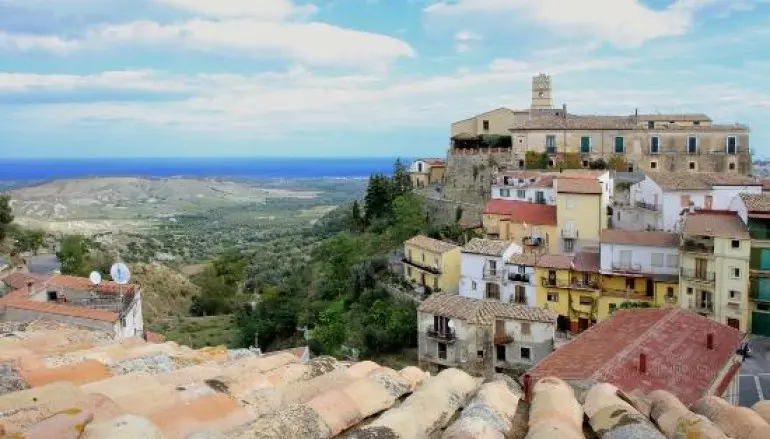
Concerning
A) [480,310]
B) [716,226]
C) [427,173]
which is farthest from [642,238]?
[427,173]

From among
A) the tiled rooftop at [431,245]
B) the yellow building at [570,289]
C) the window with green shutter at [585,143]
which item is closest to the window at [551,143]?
the window with green shutter at [585,143]

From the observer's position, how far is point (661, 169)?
1914 inches

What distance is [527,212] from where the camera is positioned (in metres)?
39.9

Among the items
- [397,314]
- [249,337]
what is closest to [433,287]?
[397,314]

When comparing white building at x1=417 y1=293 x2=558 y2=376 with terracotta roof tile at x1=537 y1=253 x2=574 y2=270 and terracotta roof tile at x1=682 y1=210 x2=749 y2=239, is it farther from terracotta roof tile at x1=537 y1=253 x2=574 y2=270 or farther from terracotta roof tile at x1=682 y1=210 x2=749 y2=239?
terracotta roof tile at x1=682 y1=210 x2=749 y2=239

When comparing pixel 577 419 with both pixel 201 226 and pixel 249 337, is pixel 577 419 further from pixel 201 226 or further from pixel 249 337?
pixel 201 226

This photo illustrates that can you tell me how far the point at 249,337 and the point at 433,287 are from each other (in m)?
11.1

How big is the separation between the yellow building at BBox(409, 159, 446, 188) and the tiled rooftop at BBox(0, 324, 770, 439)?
180 ft

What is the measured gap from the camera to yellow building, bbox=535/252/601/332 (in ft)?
108

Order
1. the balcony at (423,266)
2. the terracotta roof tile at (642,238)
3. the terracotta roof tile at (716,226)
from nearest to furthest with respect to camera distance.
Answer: the terracotta roof tile at (716,226)
the terracotta roof tile at (642,238)
the balcony at (423,266)

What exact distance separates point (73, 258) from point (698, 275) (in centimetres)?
3907

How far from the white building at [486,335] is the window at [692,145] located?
22.9 m

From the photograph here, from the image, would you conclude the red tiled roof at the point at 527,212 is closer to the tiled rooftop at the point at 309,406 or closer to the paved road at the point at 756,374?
the paved road at the point at 756,374

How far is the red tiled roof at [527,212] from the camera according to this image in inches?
1524
